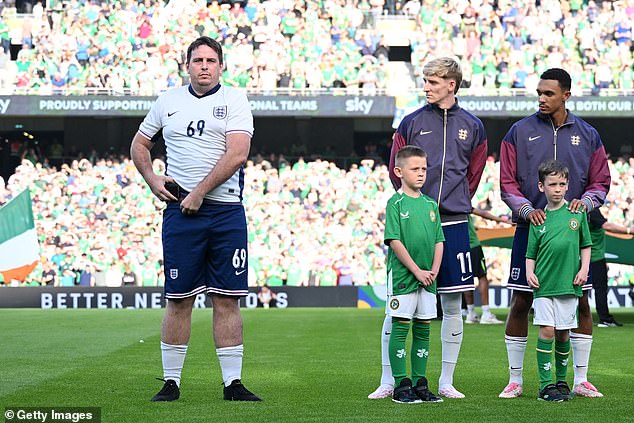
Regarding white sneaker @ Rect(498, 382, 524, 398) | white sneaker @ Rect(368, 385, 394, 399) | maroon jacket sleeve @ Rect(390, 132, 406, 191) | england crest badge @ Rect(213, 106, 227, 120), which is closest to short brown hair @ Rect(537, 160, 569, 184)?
maroon jacket sleeve @ Rect(390, 132, 406, 191)

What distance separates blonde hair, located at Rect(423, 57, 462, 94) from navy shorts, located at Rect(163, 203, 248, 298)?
5.41ft

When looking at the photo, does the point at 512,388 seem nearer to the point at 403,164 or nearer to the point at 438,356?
the point at 403,164

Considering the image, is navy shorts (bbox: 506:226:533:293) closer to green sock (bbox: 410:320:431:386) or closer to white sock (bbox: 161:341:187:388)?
green sock (bbox: 410:320:431:386)

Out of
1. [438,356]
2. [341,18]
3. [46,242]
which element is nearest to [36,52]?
[46,242]

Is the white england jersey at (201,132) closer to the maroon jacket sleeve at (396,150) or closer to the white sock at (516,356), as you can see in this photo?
the maroon jacket sleeve at (396,150)

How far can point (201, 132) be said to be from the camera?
7211mm

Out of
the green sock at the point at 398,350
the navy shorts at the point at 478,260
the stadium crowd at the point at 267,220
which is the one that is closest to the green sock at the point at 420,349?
the green sock at the point at 398,350

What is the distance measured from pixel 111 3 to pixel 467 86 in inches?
414

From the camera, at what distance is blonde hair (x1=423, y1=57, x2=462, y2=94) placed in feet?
24.8

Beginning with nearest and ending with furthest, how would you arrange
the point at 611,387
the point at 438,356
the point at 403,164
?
the point at 403,164
the point at 611,387
the point at 438,356

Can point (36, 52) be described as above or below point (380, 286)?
above

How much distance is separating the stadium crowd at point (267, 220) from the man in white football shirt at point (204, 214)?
19.6 meters

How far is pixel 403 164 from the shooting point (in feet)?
23.6

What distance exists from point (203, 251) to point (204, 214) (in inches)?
9.3
